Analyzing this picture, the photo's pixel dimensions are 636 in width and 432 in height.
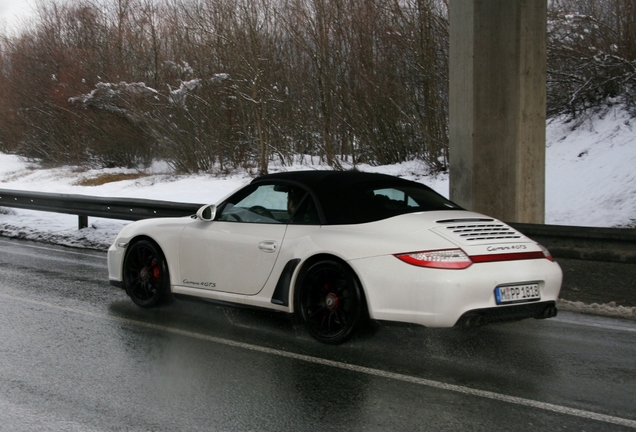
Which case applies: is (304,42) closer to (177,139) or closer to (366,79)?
(366,79)

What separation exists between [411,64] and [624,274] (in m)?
13.0

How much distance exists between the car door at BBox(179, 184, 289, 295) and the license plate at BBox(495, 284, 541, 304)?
71.5 inches

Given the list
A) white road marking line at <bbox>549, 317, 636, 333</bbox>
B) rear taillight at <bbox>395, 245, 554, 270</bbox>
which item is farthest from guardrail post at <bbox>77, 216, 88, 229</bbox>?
rear taillight at <bbox>395, 245, 554, 270</bbox>

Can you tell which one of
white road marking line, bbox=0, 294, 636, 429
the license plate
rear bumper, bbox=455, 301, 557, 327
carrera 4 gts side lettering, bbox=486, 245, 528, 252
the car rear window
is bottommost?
white road marking line, bbox=0, 294, 636, 429

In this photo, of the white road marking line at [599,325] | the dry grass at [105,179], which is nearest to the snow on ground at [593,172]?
the white road marking line at [599,325]

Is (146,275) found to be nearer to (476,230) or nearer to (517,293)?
(476,230)

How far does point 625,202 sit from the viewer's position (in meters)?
14.4

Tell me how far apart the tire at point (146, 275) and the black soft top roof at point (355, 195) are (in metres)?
1.30

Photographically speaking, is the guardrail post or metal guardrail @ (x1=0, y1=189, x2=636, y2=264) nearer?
metal guardrail @ (x1=0, y1=189, x2=636, y2=264)

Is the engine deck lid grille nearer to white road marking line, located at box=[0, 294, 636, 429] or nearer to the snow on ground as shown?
white road marking line, located at box=[0, 294, 636, 429]

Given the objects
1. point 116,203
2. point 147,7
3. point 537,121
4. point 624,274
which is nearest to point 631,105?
point 537,121

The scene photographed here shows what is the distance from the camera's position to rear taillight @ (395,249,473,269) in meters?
5.43

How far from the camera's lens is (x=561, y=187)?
53.8 feet

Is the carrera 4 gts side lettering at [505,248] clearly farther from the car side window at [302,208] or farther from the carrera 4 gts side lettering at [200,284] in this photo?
the carrera 4 gts side lettering at [200,284]
